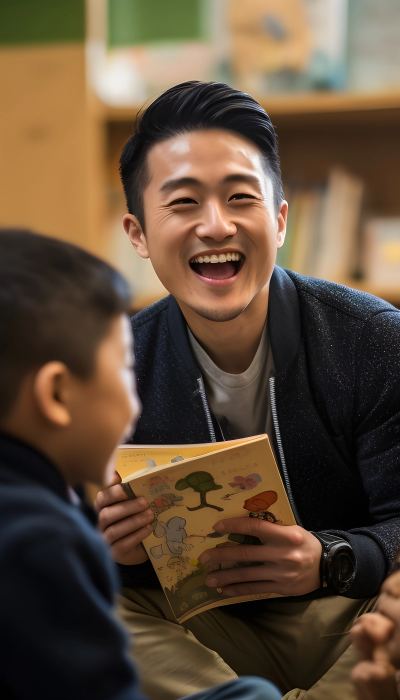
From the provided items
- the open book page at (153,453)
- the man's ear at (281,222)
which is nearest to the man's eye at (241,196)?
the man's ear at (281,222)

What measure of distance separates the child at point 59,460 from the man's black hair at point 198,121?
21.8 inches

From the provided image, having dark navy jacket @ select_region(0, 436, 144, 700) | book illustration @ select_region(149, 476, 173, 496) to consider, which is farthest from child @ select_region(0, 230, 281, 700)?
book illustration @ select_region(149, 476, 173, 496)

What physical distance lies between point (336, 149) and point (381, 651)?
1553 millimetres

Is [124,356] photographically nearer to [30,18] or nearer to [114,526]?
[114,526]

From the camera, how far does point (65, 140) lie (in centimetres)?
183

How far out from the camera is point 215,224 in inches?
43.5

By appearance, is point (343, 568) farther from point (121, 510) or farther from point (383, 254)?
point (383, 254)

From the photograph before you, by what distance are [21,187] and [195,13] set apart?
2.28 ft

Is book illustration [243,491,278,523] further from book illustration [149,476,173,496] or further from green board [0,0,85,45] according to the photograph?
green board [0,0,85,45]

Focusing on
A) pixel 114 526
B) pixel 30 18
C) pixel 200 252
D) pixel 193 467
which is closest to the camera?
pixel 193 467

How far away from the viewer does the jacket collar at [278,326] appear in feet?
3.89

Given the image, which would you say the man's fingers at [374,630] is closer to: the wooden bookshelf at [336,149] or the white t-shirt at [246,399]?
the white t-shirt at [246,399]

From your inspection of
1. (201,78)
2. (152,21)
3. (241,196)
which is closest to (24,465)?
(241,196)

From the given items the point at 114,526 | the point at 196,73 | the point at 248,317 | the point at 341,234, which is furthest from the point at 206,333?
the point at 196,73
